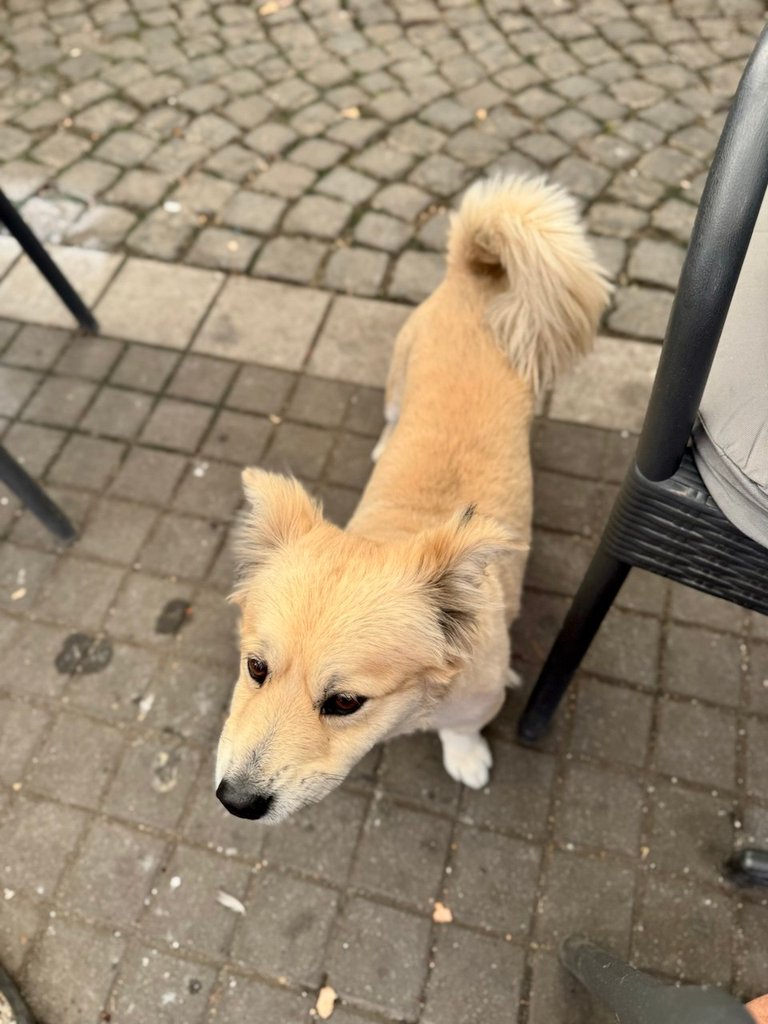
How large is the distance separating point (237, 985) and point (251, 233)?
153 inches

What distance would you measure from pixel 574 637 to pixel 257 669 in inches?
37.1

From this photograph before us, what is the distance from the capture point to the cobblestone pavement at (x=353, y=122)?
433cm

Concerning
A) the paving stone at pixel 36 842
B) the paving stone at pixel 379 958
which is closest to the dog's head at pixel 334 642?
the paving stone at pixel 379 958

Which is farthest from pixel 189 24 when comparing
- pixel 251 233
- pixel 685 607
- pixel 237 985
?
pixel 237 985

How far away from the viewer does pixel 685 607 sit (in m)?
3.04

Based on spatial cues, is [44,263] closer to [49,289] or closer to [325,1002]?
[49,289]

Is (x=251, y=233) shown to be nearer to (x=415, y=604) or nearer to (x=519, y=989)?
(x=415, y=604)

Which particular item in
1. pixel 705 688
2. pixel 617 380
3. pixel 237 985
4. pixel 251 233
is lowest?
pixel 705 688

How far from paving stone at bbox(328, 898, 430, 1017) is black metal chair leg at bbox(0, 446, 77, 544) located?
201cm

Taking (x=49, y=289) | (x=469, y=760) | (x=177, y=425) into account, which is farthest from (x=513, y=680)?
(x=49, y=289)

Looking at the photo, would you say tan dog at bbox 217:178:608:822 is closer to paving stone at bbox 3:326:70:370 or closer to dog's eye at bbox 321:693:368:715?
dog's eye at bbox 321:693:368:715

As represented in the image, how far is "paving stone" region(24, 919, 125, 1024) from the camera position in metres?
2.33

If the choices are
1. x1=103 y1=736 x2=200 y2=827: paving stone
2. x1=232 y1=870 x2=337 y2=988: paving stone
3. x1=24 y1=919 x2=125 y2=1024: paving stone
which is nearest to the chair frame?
x1=232 y1=870 x2=337 y2=988: paving stone

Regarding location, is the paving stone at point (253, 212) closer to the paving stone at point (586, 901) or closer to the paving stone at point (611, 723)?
the paving stone at point (611, 723)
